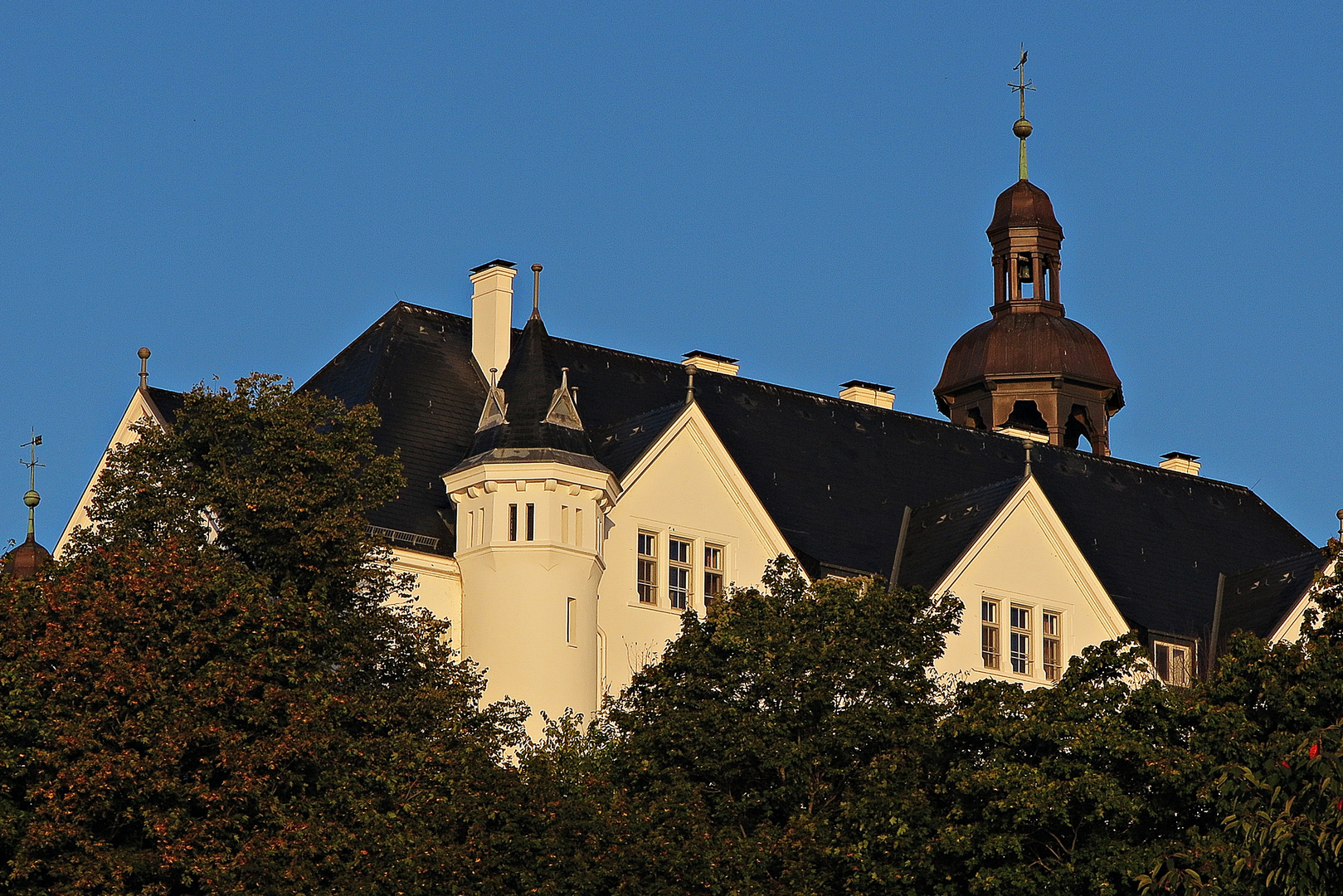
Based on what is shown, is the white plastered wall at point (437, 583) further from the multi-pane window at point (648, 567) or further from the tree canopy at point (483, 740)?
the tree canopy at point (483, 740)

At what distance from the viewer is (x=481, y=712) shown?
159 feet

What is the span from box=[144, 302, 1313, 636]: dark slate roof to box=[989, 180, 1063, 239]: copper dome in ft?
28.1

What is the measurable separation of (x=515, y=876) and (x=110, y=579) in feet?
26.5

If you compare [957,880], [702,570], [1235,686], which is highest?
[702,570]

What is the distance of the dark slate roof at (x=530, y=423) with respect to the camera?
195 feet

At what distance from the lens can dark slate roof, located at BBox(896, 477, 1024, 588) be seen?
6494 cm

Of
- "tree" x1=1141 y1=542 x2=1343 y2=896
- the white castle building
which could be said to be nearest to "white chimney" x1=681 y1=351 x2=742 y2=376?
the white castle building

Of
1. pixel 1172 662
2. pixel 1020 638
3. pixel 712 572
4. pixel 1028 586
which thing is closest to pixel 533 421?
pixel 712 572

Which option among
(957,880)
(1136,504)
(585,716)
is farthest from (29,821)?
(1136,504)

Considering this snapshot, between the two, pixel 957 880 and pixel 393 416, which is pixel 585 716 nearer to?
pixel 393 416

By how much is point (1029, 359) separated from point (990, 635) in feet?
51.1

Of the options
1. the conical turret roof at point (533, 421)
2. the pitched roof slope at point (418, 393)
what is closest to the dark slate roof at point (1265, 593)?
the conical turret roof at point (533, 421)

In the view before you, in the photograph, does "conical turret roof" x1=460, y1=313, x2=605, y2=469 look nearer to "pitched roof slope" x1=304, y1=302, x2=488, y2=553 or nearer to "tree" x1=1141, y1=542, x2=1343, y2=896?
"pitched roof slope" x1=304, y1=302, x2=488, y2=553

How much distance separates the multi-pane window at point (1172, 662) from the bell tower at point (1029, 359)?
31.8 ft
